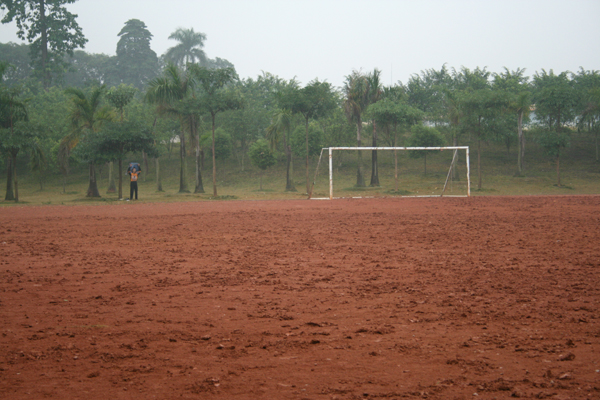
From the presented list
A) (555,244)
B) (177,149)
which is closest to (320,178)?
(177,149)

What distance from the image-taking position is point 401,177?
A: 40.8 m

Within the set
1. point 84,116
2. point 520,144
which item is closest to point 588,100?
point 520,144

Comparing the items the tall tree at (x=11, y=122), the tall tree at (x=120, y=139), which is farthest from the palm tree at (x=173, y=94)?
the tall tree at (x=11, y=122)

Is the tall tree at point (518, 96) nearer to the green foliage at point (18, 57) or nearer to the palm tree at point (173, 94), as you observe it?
the palm tree at point (173, 94)

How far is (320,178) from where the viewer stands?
42.9m

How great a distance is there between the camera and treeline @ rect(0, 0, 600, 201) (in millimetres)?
28703

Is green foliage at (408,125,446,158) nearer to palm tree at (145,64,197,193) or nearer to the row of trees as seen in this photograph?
the row of trees

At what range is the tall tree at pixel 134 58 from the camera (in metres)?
72.2

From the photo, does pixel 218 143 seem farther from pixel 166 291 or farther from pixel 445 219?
pixel 166 291

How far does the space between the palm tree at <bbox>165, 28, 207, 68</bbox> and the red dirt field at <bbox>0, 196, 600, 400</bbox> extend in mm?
57159

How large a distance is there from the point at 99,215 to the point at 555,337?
54.0 feet

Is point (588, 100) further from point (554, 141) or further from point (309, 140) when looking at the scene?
point (309, 140)

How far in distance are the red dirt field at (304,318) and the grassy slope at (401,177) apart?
24078 mm

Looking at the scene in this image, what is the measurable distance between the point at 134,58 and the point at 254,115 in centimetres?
3698
